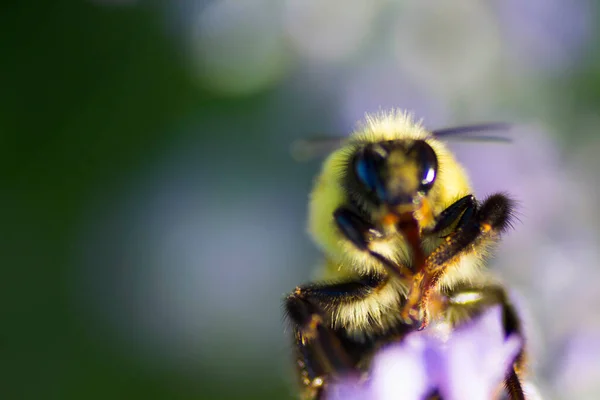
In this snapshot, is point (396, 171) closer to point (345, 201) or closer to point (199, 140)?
point (345, 201)

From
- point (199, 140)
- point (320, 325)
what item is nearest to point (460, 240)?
point (320, 325)

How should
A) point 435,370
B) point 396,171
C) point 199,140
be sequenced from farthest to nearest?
1. point 199,140
2. point 435,370
3. point 396,171

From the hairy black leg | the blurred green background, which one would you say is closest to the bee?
the hairy black leg

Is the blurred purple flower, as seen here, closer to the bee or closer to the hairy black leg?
the bee

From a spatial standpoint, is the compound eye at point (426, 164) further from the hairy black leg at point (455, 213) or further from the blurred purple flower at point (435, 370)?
the blurred purple flower at point (435, 370)

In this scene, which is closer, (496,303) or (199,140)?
(496,303)

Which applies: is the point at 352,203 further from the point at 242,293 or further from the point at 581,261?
the point at 242,293
